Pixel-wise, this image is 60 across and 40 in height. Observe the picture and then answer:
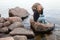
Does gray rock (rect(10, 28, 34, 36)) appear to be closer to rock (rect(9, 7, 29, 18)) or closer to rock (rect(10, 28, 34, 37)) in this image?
rock (rect(10, 28, 34, 37))

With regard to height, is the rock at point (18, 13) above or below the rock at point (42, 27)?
above

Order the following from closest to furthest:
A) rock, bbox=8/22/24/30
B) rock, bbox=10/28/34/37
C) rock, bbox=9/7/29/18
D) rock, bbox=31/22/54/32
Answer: rock, bbox=10/28/34/37
rock, bbox=31/22/54/32
rock, bbox=8/22/24/30
rock, bbox=9/7/29/18

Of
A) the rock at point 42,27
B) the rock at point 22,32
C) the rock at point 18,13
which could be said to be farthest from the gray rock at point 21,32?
the rock at point 18,13

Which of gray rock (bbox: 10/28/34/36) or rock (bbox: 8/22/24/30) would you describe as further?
rock (bbox: 8/22/24/30)

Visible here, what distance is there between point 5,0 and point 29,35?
7309 millimetres

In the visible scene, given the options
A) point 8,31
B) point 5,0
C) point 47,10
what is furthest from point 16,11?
point 5,0

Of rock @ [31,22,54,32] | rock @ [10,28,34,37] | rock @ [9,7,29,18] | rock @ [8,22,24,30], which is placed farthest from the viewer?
rock @ [9,7,29,18]

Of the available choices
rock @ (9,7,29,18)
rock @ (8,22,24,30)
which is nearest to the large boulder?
rock @ (8,22,24,30)

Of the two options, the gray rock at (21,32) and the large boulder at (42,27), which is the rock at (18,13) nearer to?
the large boulder at (42,27)

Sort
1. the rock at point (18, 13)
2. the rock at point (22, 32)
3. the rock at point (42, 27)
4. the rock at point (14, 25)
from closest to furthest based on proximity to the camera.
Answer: the rock at point (22, 32), the rock at point (42, 27), the rock at point (14, 25), the rock at point (18, 13)

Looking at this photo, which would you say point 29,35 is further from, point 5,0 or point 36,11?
point 5,0

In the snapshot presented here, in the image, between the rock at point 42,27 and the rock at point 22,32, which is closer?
the rock at point 22,32

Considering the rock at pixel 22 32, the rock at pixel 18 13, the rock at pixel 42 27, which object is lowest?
the rock at pixel 22 32

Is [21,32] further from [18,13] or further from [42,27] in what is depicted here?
[18,13]
